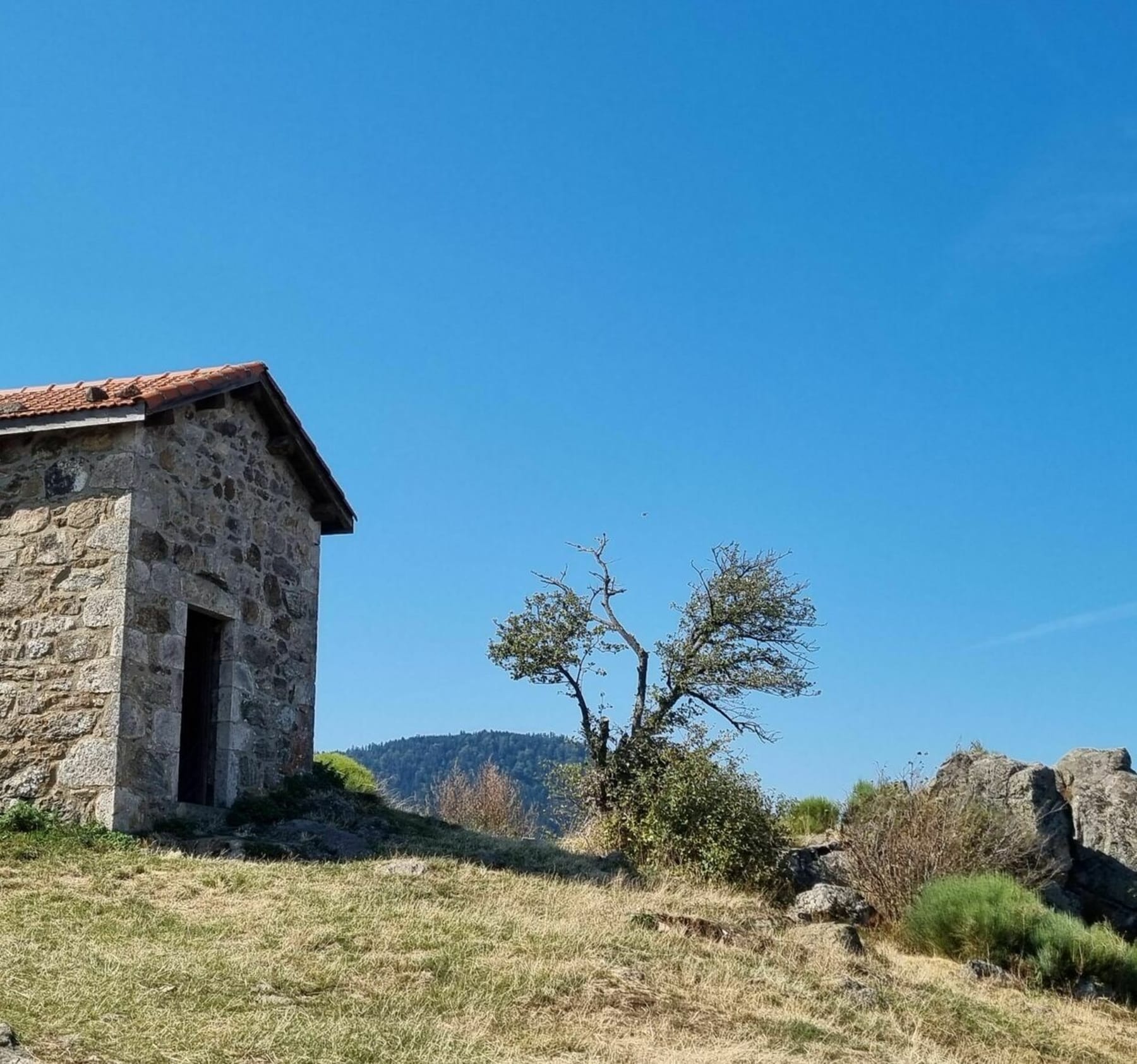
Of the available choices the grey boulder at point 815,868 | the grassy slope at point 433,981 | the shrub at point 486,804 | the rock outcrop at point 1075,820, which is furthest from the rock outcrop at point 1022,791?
the shrub at point 486,804

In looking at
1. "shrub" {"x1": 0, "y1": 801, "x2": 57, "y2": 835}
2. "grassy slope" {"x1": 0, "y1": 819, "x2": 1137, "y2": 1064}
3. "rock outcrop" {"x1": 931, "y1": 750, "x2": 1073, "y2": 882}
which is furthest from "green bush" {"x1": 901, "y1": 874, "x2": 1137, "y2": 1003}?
"shrub" {"x1": 0, "y1": 801, "x2": 57, "y2": 835}

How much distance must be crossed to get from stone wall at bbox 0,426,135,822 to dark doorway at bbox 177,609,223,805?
64.3 inches

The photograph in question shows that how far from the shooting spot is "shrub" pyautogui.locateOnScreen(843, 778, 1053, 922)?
58.1ft

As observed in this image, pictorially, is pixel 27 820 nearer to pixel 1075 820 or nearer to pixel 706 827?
pixel 706 827

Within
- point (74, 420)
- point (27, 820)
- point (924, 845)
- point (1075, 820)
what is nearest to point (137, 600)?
point (74, 420)

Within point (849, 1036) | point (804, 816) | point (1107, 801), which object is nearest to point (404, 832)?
point (849, 1036)

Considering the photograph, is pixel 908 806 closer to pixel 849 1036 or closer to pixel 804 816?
pixel 804 816

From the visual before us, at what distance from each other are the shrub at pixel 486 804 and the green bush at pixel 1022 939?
10.3 m

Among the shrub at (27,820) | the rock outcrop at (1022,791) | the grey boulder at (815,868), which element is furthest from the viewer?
the rock outcrop at (1022,791)

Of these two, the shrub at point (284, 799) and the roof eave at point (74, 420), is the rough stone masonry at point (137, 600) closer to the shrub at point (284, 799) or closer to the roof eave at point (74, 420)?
the roof eave at point (74, 420)

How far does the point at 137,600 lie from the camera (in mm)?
14344

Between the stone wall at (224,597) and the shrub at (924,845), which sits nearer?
the stone wall at (224,597)

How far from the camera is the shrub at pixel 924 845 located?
17.7m

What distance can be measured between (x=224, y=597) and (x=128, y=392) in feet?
9.01
